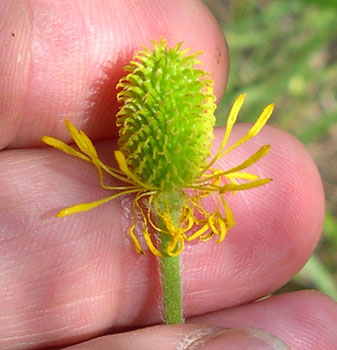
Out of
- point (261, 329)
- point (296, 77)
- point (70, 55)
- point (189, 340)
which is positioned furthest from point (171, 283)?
point (296, 77)

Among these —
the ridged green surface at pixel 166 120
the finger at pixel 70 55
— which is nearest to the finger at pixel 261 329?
the ridged green surface at pixel 166 120

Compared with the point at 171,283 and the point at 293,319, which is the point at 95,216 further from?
the point at 293,319

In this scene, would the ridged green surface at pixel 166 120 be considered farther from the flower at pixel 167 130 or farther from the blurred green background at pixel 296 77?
the blurred green background at pixel 296 77

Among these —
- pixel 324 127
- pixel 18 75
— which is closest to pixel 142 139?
pixel 18 75

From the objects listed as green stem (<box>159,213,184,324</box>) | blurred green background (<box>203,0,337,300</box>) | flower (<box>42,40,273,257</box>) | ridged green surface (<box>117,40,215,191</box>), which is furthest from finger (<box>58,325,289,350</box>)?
blurred green background (<box>203,0,337,300</box>)

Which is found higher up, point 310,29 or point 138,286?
point 310,29

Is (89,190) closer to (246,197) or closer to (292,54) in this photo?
(246,197)

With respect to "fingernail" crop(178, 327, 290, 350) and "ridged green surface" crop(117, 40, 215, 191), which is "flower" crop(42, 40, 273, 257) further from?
"fingernail" crop(178, 327, 290, 350)
